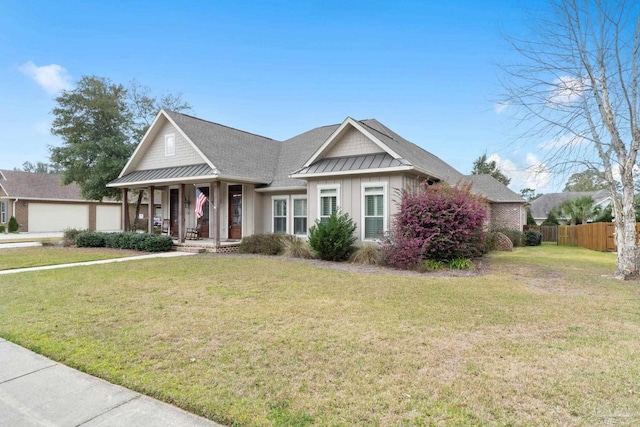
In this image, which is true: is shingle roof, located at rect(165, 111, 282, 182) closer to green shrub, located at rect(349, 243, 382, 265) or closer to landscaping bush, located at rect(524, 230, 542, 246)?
green shrub, located at rect(349, 243, 382, 265)

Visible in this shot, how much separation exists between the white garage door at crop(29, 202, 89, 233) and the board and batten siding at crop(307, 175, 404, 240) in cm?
2867

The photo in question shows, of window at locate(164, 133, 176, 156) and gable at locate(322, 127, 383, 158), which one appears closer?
gable at locate(322, 127, 383, 158)

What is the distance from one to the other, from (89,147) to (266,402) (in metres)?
25.1

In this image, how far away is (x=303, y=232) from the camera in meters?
16.1

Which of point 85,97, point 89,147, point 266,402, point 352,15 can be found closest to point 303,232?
point 352,15

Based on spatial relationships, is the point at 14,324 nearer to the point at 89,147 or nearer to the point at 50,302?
the point at 50,302

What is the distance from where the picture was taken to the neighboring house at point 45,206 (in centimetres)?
3256

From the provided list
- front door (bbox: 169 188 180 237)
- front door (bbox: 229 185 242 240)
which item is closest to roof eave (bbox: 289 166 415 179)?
→ front door (bbox: 229 185 242 240)

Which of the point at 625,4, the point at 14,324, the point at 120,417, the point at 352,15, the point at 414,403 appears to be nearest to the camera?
the point at 120,417

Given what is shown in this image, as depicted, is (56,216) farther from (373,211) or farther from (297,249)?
(373,211)

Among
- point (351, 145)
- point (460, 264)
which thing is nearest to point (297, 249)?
point (351, 145)

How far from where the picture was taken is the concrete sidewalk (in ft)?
9.40

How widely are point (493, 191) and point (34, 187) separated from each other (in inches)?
1589


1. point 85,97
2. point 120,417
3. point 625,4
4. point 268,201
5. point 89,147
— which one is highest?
point 85,97
